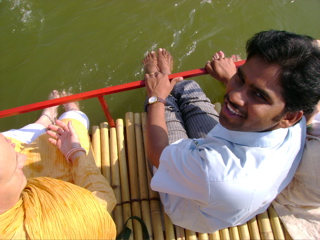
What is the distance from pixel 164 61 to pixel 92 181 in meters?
1.60

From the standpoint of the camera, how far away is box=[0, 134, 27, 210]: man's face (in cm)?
109

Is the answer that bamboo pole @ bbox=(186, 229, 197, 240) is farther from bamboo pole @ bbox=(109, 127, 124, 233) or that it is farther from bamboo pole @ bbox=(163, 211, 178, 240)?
bamboo pole @ bbox=(109, 127, 124, 233)

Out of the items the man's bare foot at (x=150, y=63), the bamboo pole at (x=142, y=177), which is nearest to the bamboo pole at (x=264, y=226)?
the bamboo pole at (x=142, y=177)

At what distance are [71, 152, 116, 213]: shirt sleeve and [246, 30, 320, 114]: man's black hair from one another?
3.51 ft

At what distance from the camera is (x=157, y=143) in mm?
1679

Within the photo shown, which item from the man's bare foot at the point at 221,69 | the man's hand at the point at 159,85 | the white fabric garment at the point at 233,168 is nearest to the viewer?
the white fabric garment at the point at 233,168

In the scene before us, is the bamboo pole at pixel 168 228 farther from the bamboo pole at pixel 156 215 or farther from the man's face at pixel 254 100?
the man's face at pixel 254 100

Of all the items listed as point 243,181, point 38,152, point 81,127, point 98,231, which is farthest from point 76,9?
point 243,181

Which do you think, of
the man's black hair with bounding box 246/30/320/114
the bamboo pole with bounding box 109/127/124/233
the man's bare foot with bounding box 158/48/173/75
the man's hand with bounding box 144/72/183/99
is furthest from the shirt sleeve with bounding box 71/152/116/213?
the man's bare foot with bounding box 158/48/173/75

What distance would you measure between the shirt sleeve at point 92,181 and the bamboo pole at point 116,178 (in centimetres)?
32

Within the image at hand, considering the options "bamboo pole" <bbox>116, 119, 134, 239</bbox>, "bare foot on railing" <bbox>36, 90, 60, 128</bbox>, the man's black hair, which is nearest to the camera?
the man's black hair

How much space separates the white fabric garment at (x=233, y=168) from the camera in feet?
3.68

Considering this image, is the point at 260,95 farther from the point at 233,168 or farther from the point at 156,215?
the point at 156,215

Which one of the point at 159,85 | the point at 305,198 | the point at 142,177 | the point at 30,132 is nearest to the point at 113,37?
the point at 159,85
